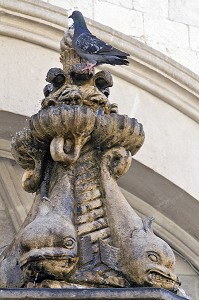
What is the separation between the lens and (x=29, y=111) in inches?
248

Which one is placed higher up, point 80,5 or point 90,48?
point 80,5

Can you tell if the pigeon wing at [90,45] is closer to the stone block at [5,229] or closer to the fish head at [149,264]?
the fish head at [149,264]

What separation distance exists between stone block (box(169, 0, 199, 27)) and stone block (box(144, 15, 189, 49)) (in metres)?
0.05

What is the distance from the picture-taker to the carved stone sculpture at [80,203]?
3289 mm

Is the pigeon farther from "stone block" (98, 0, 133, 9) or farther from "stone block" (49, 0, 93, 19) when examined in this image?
"stone block" (98, 0, 133, 9)

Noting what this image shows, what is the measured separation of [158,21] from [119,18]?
10.9 inches

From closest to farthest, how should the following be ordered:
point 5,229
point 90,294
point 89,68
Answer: point 90,294
point 89,68
point 5,229

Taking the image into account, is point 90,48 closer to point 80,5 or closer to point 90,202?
point 90,202

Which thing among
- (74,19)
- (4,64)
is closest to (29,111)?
(4,64)

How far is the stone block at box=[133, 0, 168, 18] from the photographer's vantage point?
695cm

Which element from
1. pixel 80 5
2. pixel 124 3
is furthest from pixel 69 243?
pixel 124 3

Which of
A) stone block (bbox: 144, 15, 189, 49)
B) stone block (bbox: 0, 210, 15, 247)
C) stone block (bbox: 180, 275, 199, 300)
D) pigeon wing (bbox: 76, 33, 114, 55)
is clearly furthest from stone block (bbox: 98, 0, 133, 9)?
pigeon wing (bbox: 76, 33, 114, 55)

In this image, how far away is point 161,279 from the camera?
131 inches

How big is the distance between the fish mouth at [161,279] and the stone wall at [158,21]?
3.56m
